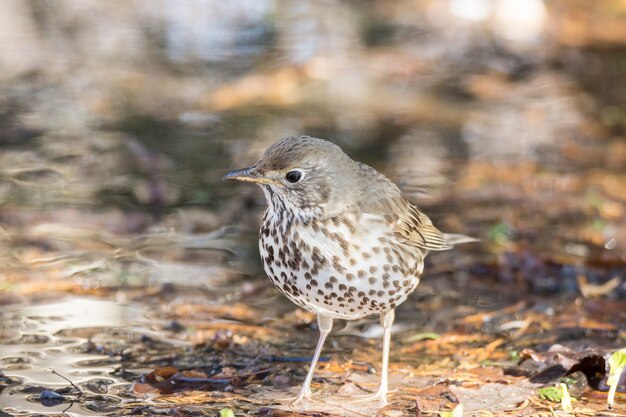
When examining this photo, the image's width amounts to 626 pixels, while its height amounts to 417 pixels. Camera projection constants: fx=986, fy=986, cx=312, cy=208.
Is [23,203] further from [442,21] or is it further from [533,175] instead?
[442,21]

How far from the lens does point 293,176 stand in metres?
5.00

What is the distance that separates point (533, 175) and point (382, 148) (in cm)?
159

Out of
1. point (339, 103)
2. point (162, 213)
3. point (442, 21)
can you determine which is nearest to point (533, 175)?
point (339, 103)

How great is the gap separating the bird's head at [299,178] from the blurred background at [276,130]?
62.8 inches

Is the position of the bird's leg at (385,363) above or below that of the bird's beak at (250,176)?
below

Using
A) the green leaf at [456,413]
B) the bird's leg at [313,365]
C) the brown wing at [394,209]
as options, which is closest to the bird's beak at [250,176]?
the brown wing at [394,209]

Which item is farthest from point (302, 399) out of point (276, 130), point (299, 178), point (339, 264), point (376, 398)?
point (276, 130)

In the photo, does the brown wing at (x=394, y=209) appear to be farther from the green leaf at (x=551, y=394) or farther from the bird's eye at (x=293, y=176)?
the green leaf at (x=551, y=394)

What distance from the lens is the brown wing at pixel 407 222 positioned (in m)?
5.21

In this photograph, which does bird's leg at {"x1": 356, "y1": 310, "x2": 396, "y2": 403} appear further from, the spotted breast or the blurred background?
the blurred background

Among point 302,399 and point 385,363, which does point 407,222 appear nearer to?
point 385,363

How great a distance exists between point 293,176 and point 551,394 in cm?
167

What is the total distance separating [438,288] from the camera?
6.85 m

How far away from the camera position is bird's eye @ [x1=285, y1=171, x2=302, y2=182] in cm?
498
